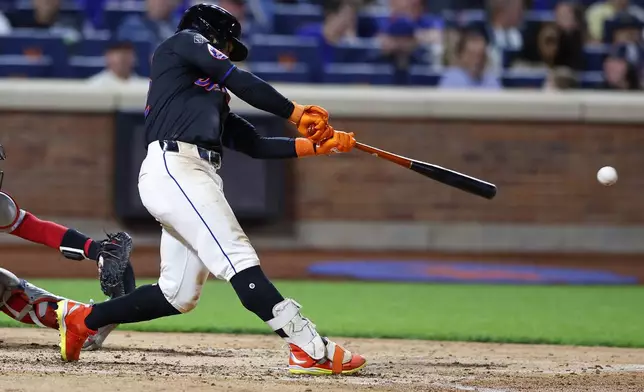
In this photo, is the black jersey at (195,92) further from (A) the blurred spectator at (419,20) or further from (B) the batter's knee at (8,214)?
(A) the blurred spectator at (419,20)

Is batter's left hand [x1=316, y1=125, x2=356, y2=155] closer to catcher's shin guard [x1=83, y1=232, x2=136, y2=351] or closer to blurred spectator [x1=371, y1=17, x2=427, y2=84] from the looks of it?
catcher's shin guard [x1=83, y1=232, x2=136, y2=351]

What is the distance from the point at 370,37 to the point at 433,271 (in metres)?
3.39

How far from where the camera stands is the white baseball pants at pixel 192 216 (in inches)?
190

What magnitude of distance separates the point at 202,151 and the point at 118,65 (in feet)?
19.9

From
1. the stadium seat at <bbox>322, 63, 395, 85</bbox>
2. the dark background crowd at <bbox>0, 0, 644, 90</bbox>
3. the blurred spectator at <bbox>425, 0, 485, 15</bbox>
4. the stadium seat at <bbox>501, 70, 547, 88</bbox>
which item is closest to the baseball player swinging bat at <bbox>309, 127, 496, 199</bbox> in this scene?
the dark background crowd at <bbox>0, 0, 644, 90</bbox>

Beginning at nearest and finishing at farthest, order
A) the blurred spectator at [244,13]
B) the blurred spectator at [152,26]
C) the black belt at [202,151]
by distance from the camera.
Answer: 1. the black belt at [202,151]
2. the blurred spectator at [152,26]
3. the blurred spectator at [244,13]

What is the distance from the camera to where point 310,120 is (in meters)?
5.03

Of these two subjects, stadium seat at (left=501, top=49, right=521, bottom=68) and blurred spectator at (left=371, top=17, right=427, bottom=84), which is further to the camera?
stadium seat at (left=501, top=49, right=521, bottom=68)

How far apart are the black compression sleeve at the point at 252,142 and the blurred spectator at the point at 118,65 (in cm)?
549

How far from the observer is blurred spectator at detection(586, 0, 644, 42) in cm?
1328

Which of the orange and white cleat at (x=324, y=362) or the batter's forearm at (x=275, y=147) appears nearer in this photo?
the orange and white cleat at (x=324, y=362)

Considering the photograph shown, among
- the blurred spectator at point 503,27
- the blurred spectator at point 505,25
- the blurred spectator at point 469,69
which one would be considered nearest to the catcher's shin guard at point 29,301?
the blurred spectator at point 469,69

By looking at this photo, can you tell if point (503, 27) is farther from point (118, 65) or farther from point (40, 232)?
point (40, 232)

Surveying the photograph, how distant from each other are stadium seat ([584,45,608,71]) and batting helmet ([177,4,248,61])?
8.16m
